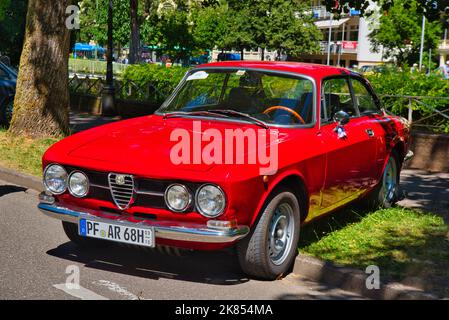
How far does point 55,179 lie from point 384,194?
13.7 feet

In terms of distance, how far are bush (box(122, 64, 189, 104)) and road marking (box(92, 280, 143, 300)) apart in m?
13.3

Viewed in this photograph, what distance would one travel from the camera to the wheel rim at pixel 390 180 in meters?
8.09

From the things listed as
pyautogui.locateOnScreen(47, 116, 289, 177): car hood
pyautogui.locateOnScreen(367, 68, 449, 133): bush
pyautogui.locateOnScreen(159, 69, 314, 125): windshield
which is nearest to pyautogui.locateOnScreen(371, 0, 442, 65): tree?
pyautogui.locateOnScreen(367, 68, 449, 133): bush

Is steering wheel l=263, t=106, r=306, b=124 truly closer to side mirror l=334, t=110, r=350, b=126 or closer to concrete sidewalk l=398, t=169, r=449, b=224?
side mirror l=334, t=110, r=350, b=126

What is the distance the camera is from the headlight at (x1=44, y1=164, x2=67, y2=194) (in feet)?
18.2

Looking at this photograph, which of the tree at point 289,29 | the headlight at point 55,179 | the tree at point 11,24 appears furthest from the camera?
the tree at point 289,29

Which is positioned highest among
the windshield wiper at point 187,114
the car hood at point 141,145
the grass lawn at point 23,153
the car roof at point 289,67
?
the car roof at point 289,67

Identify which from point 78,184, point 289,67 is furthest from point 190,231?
point 289,67

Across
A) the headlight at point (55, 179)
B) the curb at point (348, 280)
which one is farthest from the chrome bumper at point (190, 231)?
the curb at point (348, 280)

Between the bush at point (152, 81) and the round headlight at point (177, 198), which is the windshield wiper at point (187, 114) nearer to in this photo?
the round headlight at point (177, 198)

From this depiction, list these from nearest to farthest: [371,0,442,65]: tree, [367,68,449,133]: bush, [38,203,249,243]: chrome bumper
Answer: [38,203,249,243]: chrome bumper, [367,68,449,133]: bush, [371,0,442,65]: tree

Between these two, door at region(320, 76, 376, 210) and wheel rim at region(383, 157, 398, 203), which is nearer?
door at region(320, 76, 376, 210)

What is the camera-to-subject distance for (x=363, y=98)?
25.2ft

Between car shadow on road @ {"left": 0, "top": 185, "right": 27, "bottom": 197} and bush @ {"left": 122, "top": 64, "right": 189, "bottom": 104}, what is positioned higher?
bush @ {"left": 122, "top": 64, "right": 189, "bottom": 104}
